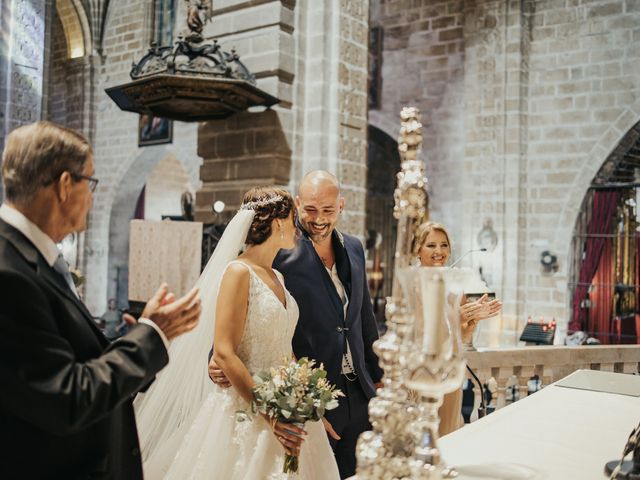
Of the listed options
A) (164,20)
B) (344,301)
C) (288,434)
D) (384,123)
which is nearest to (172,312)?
(288,434)

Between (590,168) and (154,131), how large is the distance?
880 centimetres

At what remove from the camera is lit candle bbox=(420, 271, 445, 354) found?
51.4 inches

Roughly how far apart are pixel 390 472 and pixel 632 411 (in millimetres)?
1568

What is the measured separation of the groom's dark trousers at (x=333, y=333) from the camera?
3.07 meters

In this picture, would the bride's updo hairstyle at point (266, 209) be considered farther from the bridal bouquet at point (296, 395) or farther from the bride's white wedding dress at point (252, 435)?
the bridal bouquet at point (296, 395)

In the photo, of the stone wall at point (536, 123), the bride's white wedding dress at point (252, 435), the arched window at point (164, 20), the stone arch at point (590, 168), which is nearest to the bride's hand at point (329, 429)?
the bride's white wedding dress at point (252, 435)

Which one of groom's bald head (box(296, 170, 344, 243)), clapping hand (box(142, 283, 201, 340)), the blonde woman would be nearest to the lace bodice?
groom's bald head (box(296, 170, 344, 243))

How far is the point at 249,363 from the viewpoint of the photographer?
2760 mm

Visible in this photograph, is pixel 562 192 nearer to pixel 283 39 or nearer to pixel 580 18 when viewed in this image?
pixel 580 18

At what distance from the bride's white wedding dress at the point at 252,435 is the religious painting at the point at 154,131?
1146 centimetres

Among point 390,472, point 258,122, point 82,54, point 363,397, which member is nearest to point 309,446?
point 363,397

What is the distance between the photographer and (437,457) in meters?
1.32

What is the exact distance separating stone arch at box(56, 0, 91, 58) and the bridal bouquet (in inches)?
575

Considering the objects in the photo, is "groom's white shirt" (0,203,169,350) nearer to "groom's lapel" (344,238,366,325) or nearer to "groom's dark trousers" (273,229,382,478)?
"groom's dark trousers" (273,229,382,478)
